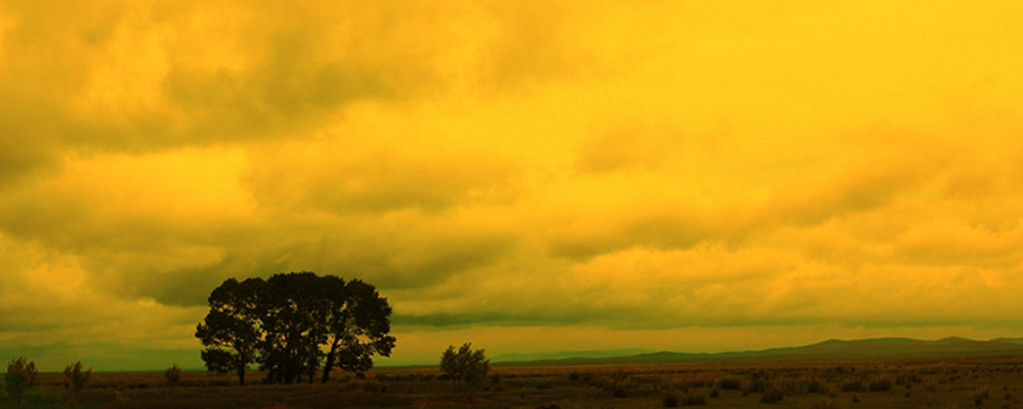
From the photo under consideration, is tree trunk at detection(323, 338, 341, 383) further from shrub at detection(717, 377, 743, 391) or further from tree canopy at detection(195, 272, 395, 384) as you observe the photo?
shrub at detection(717, 377, 743, 391)

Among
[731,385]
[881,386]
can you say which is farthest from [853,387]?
[731,385]

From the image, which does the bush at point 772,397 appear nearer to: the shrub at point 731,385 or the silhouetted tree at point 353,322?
the shrub at point 731,385

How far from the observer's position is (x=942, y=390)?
48.9 m

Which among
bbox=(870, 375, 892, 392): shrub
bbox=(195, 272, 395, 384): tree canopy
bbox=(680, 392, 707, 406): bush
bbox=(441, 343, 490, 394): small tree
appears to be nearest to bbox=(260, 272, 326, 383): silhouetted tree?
bbox=(195, 272, 395, 384): tree canopy

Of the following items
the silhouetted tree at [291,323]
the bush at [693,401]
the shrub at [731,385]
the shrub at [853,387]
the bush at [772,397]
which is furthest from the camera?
the silhouetted tree at [291,323]

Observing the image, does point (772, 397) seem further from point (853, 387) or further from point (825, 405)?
point (853, 387)

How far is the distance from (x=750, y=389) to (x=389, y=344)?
32.0 metres

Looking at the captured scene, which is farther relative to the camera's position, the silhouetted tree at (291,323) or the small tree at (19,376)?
the silhouetted tree at (291,323)

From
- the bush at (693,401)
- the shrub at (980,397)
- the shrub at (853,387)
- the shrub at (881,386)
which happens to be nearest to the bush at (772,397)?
the bush at (693,401)

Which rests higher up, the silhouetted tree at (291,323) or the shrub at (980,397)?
the silhouetted tree at (291,323)

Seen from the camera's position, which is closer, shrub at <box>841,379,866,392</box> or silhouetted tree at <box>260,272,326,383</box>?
shrub at <box>841,379,866,392</box>

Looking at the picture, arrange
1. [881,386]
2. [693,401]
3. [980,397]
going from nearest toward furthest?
1. [980,397]
2. [693,401]
3. [881,386]

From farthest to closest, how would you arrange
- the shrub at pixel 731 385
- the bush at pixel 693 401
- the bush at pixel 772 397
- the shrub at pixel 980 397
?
the shrub at pixel 731 385
the bush at pixel 772 397
the bush at pixel 693 401
the shrub at pixel 980 397

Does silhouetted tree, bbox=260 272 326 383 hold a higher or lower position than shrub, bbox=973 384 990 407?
higher
